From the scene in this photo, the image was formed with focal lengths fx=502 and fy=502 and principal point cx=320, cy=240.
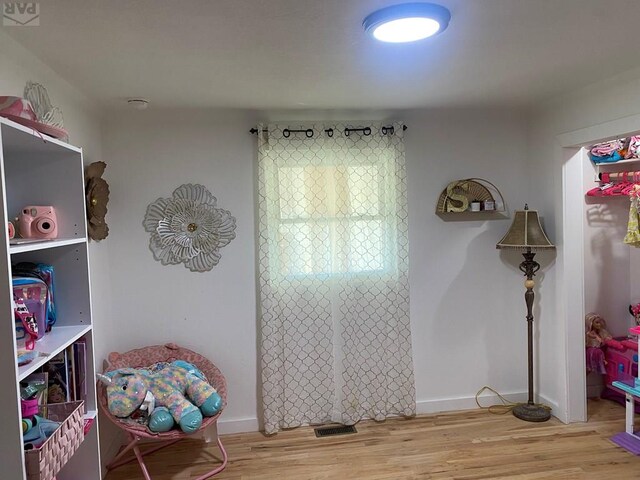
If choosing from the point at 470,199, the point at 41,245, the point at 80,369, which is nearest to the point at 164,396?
the point at 80,369

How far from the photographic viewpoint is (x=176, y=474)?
2.93 metres

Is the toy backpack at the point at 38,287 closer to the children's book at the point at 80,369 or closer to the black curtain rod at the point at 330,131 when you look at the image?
the children's book at the point at 80,369

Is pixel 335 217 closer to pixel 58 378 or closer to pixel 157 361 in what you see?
pixel 157 361

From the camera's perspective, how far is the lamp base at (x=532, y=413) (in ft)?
11.4

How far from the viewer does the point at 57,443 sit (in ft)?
5.07

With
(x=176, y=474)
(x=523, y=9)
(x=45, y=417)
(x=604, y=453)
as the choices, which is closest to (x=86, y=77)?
(x=45, y=417)

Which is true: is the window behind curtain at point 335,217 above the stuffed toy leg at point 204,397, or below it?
above

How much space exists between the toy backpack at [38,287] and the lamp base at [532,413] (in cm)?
308

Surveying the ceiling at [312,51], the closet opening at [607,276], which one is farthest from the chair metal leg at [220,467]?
the closet opening at [607,276]

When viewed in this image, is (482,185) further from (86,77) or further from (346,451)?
(86,77)

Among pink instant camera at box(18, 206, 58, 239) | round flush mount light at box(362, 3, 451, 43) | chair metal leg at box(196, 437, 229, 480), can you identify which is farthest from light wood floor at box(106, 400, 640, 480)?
round flush mount light at box(362, 3, 451, 43)

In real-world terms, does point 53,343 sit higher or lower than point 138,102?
lower

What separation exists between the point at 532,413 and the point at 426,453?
946mm

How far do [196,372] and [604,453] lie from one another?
99.5 inches
